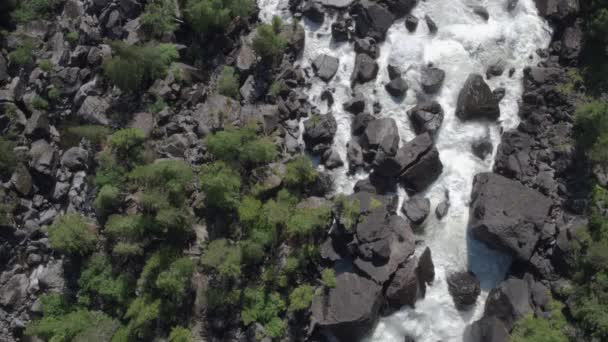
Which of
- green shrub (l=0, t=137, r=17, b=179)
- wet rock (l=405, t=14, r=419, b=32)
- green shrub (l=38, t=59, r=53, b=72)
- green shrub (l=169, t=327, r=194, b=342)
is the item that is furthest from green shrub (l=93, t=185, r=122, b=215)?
wet rock (l=405, t=14, r=419, b=32)

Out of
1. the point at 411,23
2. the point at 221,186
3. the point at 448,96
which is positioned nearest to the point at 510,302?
the point at 448,96

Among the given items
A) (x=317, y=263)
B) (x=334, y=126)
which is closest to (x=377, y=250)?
(x=317, y=263)

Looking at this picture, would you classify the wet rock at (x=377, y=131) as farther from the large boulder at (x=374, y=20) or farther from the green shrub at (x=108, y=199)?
the green shrub at (x=108, y=199)

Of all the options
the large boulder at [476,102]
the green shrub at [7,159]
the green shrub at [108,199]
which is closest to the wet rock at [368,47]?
the large boulder at [476,102]

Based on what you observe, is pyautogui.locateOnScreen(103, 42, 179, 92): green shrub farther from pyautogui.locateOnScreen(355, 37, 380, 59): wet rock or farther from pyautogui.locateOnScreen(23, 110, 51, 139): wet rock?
pyautogui.locateOnScreen(355, 37, 380, 59): wet rock

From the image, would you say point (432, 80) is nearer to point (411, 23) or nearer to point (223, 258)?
point (411, 23)

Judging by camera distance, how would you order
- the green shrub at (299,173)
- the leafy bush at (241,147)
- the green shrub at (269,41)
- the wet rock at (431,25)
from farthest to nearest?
1. the wet rock at (431,25)
2. the green shrub at (269,41)
3. the green shrub at (299,173)
4. the leafy bush at (241,147)
